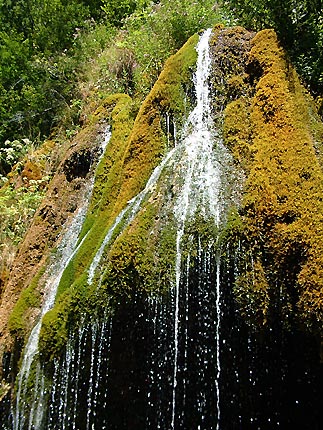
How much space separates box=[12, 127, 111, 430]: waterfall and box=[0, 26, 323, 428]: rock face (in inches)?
5.3

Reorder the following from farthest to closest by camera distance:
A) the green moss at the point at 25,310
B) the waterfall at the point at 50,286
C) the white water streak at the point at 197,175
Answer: the green moss at the point at 25,310, the waterfall at the point at 50,286, the white water streak at the point at 197,175

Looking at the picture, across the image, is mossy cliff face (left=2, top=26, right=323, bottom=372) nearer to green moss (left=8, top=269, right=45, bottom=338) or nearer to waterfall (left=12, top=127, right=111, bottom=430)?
green moss (left=8, top=269, right=45, bottom=338)

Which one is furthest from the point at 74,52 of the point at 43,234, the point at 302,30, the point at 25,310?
the point at 25,310

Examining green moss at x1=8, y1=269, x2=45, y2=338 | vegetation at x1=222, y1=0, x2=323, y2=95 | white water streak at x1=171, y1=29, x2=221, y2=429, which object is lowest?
green moss at x1=8, y1=269, x2=45, y2=338

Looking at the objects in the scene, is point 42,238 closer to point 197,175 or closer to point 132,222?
point 132,222

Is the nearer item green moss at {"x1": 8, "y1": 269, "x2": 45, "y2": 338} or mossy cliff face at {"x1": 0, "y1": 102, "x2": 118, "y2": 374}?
green moss at {"x1": 8, "y1": 269, "x2": 45, "y2": 338}

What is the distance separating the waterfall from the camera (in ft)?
16.3

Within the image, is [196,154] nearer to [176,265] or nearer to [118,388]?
[176,265]

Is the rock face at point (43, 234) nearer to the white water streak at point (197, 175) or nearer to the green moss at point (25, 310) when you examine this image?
the green moss at point (25, 310)

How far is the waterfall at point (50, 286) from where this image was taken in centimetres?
495

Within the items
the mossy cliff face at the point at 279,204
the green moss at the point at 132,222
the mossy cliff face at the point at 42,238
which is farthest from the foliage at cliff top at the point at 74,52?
the mossy cliff face at the point at 279,204

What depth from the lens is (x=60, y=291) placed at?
17.4 feet

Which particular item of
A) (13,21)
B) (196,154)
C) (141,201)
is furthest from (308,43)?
(13,21)

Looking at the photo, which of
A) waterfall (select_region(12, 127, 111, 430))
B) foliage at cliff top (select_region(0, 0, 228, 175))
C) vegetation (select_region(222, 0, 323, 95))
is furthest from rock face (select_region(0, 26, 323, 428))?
foliage at cliff top (select_region(0, 0, 228, 175))
